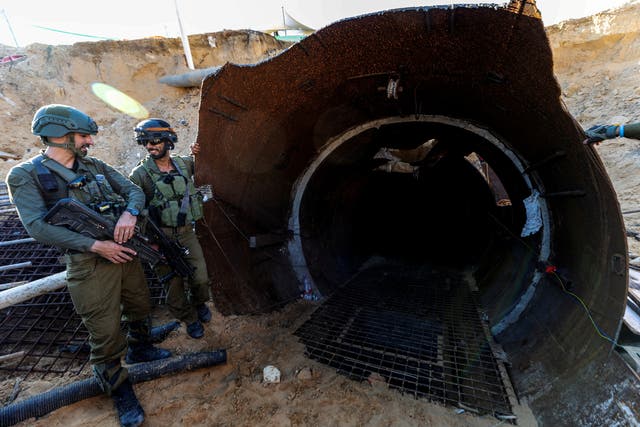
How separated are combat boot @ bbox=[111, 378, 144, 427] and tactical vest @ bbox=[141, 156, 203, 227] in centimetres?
165

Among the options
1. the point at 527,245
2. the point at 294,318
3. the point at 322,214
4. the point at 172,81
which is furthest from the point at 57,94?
the point at 527,245

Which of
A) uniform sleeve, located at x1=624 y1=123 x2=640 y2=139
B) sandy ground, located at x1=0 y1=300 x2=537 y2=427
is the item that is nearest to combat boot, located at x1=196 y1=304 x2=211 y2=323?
sandy ground, located at x1=0 y1=300 x2=537 y2=427

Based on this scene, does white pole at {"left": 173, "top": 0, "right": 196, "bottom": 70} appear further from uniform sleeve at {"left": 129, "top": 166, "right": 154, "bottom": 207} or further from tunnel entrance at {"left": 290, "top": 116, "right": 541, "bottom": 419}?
uniform sleeve at {"left": 129, "top": 166, "right": 154, "bottom": 207}

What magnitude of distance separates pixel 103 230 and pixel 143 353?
152 centimetres

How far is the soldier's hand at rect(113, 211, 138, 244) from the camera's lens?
2.58 m

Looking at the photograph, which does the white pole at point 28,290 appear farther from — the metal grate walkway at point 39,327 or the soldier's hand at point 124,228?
the soldier's hand at point 124,228

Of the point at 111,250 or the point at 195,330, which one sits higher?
the point at 111,250

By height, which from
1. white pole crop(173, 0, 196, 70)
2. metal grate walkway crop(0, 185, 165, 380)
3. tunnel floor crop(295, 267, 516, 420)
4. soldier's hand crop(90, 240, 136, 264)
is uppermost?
white pole crop(173, 0, 196, 70)

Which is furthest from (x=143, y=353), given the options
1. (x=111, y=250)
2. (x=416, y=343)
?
(x=416, y=343)

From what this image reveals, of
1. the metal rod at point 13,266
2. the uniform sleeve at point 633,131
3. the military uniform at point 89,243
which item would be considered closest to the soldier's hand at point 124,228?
the military uniform at point 89,243

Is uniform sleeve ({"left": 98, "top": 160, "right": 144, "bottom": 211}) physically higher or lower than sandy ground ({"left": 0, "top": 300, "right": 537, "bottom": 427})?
higher

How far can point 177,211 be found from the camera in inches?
131

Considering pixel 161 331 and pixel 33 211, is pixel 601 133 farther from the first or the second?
pixel 161 331

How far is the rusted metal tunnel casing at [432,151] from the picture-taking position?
2693 millimetres
